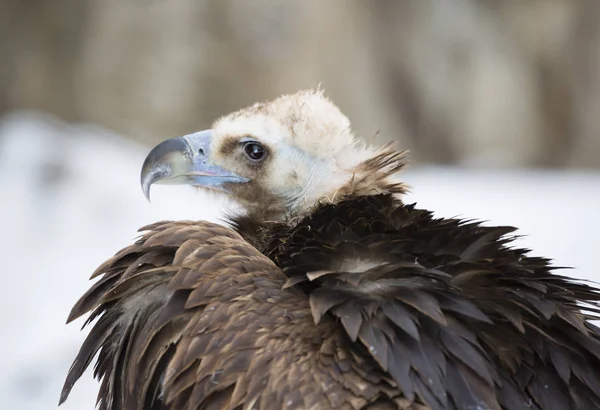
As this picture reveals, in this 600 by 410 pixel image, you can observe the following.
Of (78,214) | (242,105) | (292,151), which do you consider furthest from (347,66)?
(292,151)

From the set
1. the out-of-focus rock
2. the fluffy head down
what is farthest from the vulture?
the out-of-focus rock

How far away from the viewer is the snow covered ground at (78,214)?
179 inches

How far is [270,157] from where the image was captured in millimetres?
2533

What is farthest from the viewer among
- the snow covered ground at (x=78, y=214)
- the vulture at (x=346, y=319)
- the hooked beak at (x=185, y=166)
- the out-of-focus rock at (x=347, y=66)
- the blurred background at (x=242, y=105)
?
the out-of-focus rock at (x=347, y=66)

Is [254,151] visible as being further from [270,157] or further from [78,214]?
[78,214]

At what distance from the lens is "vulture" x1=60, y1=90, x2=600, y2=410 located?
1.71 m

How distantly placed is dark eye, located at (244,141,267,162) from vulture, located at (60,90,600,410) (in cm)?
31

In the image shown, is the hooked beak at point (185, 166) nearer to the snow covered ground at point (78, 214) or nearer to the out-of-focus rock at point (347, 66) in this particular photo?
the snow covered ground at point (78, 214)

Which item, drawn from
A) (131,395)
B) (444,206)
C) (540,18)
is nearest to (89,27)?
(444,206)

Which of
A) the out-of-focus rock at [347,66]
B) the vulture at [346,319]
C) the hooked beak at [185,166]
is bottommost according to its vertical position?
the vulture at [346,319]

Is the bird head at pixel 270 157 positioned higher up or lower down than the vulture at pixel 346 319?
higher up

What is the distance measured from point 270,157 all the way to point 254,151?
2.1 inches

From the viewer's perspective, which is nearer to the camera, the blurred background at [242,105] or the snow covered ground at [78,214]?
the snow covered ground at [78,214]

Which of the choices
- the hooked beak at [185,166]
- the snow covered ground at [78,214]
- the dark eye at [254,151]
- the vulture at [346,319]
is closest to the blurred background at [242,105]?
the snow covered ground at [78,214]
